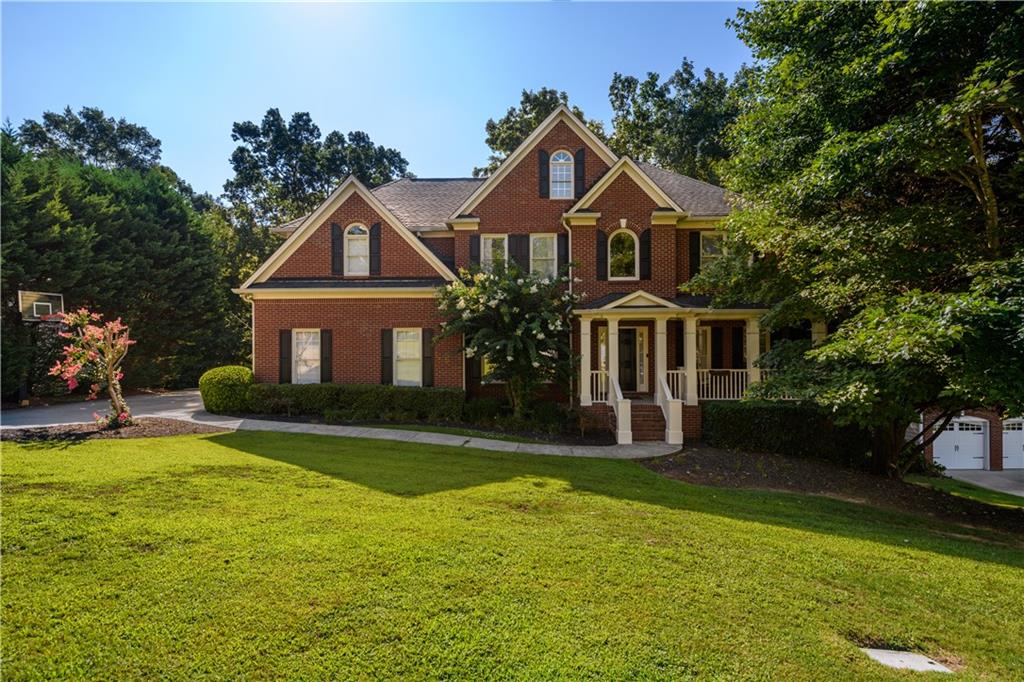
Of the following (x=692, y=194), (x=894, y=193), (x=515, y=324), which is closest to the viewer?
(x=894, y=193)

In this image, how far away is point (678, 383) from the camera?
1375cm

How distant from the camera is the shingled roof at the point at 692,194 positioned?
16.1m

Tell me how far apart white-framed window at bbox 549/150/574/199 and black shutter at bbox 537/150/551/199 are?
158mm

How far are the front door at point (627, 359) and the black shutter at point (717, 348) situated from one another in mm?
3074

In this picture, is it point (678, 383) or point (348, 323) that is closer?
point (678, 383)

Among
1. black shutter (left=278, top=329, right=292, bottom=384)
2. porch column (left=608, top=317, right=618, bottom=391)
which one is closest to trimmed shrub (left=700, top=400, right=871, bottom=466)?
porch column (left=608, top=317, right=618, bottom=391)

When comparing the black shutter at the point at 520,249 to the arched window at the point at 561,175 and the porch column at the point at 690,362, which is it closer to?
the arched window at the point at 561,175

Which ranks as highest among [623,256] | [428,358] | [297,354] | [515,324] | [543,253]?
[543,253]

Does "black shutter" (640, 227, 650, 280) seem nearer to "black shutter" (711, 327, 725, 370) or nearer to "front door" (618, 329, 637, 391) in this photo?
"front door" (618, 329, 637, 391)

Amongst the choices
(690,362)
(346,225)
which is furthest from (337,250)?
(690,362)

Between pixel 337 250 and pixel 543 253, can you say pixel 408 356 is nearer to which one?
pixel 337 250

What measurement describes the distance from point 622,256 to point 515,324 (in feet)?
17.3

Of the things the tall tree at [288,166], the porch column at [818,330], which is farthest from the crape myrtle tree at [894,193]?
the tall tree at [288,166]

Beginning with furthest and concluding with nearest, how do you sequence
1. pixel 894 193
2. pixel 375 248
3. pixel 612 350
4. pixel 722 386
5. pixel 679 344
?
pixel 679 344 < pixel 375 248 < pixel 722 386 < pixel 612 350 < pixel 894 193
